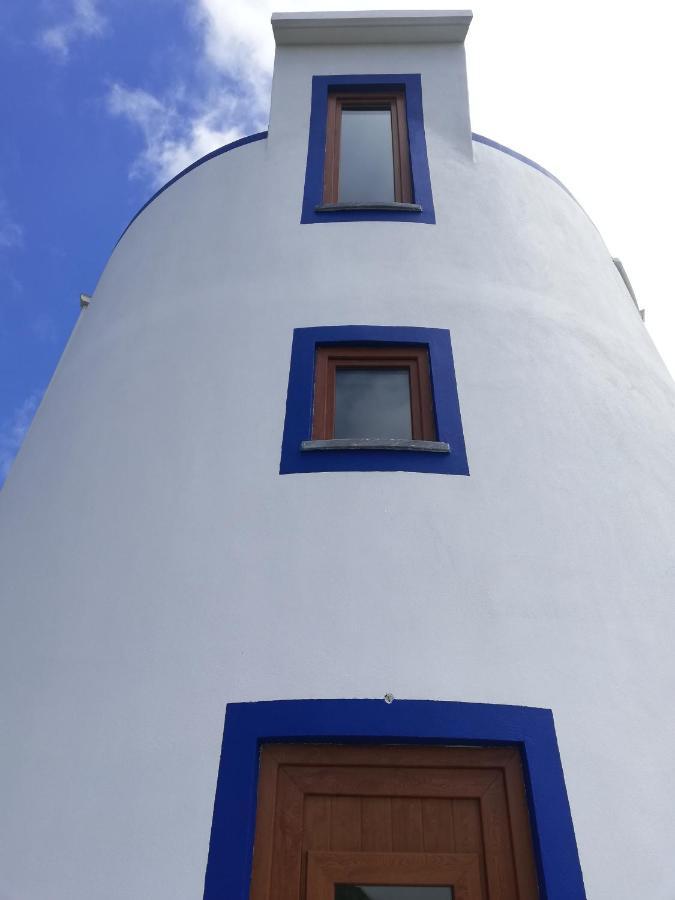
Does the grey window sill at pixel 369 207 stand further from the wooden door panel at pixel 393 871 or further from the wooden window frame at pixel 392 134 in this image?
the wooden door panel at pixel 393 871

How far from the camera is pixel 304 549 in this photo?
502 centimetres

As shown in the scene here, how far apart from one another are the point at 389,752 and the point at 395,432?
2.43m

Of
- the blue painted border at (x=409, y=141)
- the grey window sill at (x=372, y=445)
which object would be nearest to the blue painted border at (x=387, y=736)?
the grey window sill at (x=372, y=445)

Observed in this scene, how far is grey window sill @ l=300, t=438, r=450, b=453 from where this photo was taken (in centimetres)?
545

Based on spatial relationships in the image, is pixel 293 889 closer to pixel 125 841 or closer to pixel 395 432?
pixel 125 841

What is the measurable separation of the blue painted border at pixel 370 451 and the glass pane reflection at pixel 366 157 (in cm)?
198

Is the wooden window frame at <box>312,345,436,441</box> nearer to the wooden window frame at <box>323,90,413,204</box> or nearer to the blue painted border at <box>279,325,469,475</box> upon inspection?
the blue painted border at <box>279,325,469,475</box>

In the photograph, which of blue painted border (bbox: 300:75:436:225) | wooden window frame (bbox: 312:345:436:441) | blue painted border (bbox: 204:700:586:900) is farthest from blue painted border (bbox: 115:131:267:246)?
blue painted border (bbox: 204:700:586:900)

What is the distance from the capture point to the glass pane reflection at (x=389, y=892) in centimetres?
411

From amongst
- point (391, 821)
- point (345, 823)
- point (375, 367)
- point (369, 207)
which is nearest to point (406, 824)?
point (391, 821)

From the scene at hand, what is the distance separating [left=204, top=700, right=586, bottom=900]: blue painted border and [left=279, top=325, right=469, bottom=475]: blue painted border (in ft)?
5.43

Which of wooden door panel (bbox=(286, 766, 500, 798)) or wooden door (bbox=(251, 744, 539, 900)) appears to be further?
wooden door panel (bbox=(286, 766, 500, 798))

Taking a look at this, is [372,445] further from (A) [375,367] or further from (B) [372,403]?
(A) [375,367]

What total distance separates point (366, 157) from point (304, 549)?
16.5 feet
